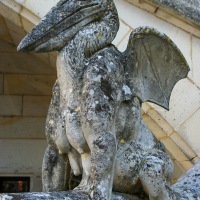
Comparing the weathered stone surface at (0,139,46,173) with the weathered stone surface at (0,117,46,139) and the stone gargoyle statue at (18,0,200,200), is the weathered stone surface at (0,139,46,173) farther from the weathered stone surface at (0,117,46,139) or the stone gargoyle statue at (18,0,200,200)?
the stone gargoyle statue at (18,0,200,200)

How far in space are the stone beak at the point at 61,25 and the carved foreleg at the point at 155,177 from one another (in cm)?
66

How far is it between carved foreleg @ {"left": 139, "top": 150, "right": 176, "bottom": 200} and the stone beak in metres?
0.66

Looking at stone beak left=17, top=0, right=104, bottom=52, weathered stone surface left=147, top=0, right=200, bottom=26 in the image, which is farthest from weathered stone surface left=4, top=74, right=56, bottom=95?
stone beak left=17, top=0, right=104, bottom=52

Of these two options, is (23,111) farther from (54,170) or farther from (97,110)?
(97,110)

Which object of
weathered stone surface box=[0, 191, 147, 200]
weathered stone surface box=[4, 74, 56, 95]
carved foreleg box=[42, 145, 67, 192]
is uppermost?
weathered stone surface box=[4, 74, 56, 95]

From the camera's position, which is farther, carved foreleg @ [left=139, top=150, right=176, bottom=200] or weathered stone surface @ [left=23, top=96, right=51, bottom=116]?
weathered stone surface @ [left=23, top=96, right=51, bottom=116]

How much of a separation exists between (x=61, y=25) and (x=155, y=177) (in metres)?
0.80

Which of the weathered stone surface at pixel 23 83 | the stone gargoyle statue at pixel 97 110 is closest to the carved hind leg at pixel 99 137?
the stone gargoyle statue at pixel 97 110

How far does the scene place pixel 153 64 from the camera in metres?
4.50

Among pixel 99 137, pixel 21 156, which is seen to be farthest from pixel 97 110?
pixel 21 156

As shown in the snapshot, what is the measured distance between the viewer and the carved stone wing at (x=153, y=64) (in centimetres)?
A: 436

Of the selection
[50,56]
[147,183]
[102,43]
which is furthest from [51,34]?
[50,56]

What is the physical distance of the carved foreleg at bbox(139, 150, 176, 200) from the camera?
4156mm

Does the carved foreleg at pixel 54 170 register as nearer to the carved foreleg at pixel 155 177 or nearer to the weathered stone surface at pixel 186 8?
the carved foreleg at pixel 155 177
